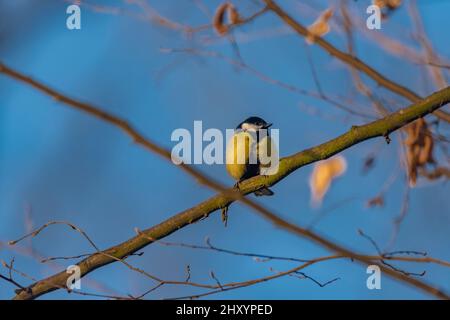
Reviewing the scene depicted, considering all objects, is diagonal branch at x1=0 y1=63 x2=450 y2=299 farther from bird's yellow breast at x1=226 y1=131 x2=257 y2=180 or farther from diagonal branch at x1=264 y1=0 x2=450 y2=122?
bird's yellow breast at x1=226 y1=131 x2=257 y2=180

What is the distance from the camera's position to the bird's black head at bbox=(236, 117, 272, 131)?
309 cm

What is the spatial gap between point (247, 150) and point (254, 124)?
0.61 ft

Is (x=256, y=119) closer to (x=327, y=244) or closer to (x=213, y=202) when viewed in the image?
(x=213, y=202)

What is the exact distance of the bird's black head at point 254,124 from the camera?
3094 millimetres

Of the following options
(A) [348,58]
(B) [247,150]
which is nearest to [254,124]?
(B) [247,150]

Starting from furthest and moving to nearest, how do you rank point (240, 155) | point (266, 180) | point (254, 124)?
point (254, 124) → point (240, 155) → point (266, 180)

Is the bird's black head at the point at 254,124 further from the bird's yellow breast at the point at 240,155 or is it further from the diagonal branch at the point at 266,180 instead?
the diagonal branch at the point at 266,180

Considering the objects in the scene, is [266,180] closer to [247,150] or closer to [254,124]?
[247,150]

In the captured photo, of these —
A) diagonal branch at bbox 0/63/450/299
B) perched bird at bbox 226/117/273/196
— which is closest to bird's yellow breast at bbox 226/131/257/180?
perched bird at bbox 226/117/273/196

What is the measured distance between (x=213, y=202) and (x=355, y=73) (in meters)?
0.75

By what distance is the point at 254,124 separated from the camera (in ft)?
10.2

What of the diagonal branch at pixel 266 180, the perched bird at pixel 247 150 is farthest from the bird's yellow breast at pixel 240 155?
the diagonal branch at pixel 266 180
